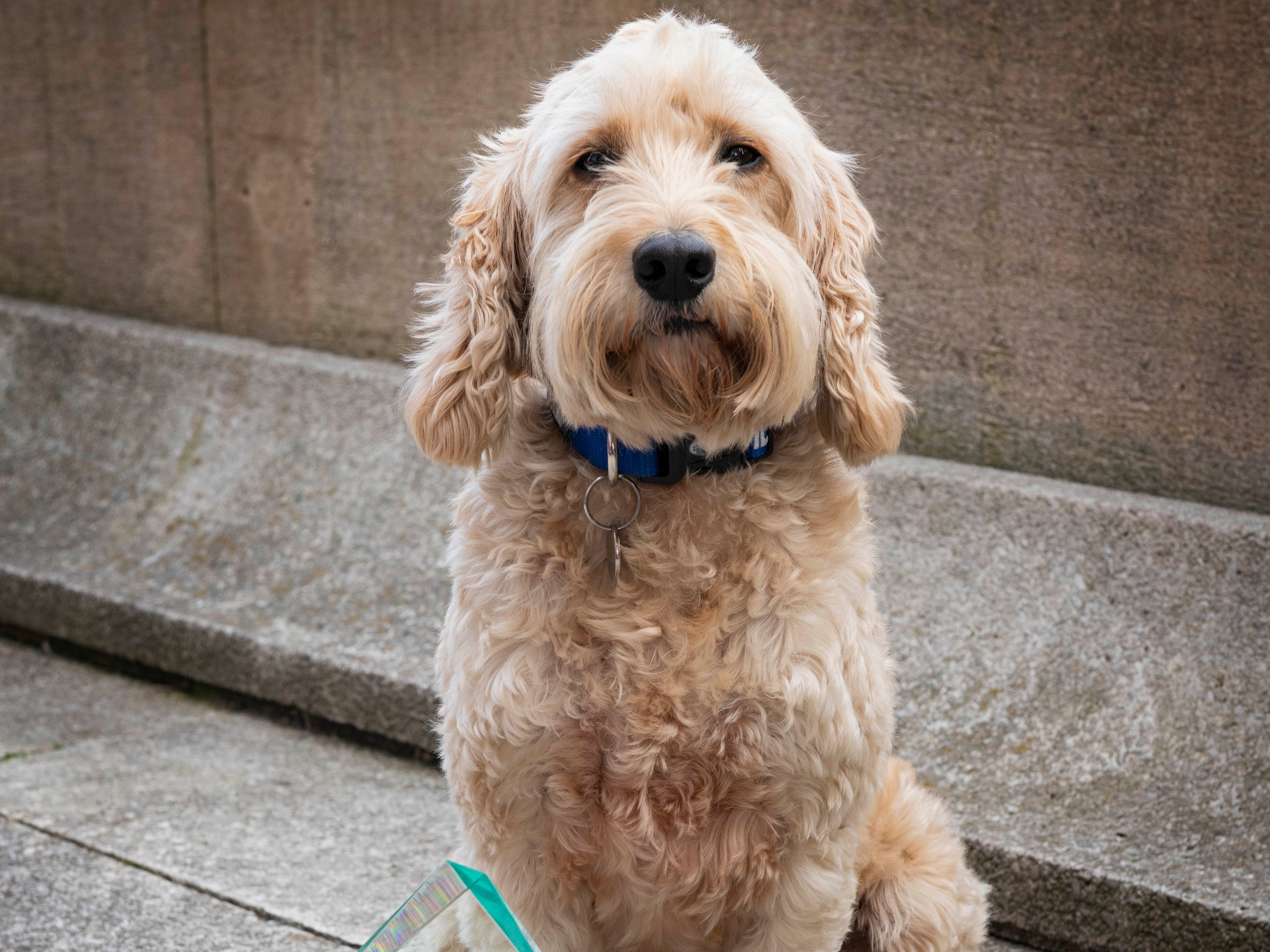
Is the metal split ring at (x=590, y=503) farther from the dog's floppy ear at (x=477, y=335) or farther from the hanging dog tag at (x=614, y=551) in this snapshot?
the dog's floppy ear at (x=477, y=335)

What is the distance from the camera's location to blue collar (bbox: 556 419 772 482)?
232cm

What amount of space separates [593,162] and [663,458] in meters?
0.55

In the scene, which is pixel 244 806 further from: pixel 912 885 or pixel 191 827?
pixel 912 885

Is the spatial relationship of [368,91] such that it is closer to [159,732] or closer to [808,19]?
[808,19]

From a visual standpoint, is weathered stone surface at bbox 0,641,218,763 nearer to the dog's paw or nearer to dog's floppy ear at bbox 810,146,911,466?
the dog's paw

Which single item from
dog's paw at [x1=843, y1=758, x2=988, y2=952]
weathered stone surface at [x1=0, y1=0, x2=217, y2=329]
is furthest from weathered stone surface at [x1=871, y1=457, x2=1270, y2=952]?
weathered stone surface at [x1=0, y1=0, x2=217, y2=329]

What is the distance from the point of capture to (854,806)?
7.68 feet

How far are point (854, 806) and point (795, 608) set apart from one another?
15.6 inches

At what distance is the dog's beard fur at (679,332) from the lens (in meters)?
2.01

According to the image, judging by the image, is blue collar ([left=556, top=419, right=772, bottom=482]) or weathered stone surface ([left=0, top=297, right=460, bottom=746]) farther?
weathered stone surface ([left=0, top=297, right=460, bottom=746])

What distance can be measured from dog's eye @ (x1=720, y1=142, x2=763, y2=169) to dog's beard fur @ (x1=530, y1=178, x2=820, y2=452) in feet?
0.38

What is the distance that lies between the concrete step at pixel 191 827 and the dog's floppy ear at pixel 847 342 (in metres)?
1.56

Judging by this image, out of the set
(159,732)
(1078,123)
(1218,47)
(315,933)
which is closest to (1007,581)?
(1078,123)

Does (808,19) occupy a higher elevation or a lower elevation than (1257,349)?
higher
